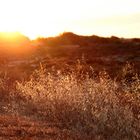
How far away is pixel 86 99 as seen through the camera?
43.1 ft

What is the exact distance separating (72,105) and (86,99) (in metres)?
0.37

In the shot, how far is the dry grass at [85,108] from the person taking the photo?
37.0ft

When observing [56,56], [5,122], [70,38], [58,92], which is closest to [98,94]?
[58,92]

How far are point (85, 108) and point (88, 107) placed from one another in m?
0.25

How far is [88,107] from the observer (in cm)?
1266

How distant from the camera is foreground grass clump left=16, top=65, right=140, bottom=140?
11.3 meters

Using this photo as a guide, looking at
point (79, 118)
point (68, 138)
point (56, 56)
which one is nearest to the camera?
point (68, 138)

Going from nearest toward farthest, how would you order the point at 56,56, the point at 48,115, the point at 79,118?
the point at 79,118
the point at 48,115
the point at 56,56

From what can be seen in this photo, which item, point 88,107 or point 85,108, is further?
point 88,107

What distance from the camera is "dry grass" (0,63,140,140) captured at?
37.0 ft

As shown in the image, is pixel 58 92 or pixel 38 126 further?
pixel 58 92

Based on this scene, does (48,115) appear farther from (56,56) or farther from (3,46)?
(3,46)

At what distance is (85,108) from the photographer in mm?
12430

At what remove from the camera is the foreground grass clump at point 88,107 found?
1128 cm
